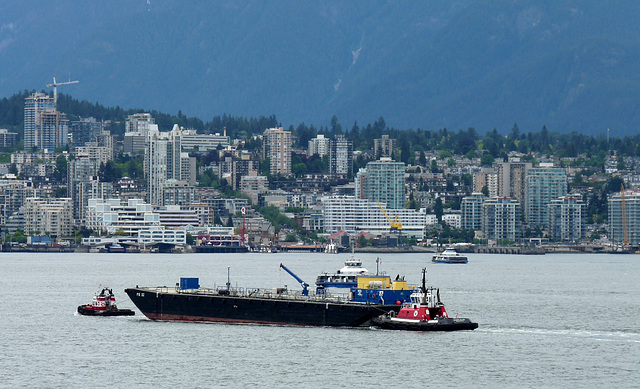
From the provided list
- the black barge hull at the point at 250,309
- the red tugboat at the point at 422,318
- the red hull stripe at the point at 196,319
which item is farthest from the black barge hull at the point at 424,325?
the red hull stripe at the point at 196,319

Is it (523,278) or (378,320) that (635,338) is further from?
(523,278)

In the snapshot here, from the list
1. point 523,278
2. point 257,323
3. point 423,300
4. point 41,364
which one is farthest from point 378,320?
point 523,278

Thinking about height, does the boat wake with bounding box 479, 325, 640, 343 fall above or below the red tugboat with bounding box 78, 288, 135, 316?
below

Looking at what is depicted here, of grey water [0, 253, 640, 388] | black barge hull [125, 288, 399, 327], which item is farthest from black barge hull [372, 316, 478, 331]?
black barge hull [125, 288, 399, 327]

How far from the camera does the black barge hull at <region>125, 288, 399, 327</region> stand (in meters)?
76.2

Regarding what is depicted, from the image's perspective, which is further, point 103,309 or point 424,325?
point 103,309

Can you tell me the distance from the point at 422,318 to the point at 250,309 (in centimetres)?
1046

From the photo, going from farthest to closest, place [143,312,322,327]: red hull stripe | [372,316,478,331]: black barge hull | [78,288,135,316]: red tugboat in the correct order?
[78,288,135,316]: red tugboat < [143,312,322,327]: red hull stripe < [372,316,478,331]: black barge hull

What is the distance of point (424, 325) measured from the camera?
240 ft

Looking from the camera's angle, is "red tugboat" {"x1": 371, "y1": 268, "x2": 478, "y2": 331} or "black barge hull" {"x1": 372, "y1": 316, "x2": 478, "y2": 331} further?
"red tugboat" {"x1": 371, "y1": 268, "x2": 478, "y2": 331}

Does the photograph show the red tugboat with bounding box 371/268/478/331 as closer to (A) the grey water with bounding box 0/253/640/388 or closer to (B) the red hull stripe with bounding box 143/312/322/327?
(A) the grey water with bounding box 0/253/640/388

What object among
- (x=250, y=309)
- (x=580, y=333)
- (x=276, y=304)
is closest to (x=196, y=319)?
(x=250, y=309)

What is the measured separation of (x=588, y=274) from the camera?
160m

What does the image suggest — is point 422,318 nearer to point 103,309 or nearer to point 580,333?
point 580,333
